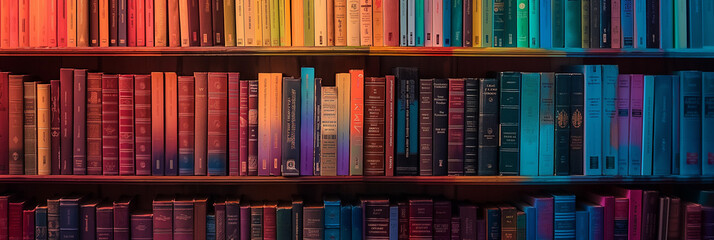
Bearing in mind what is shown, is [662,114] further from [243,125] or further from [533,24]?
[243,125]

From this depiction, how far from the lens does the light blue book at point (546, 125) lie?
206 centimetres

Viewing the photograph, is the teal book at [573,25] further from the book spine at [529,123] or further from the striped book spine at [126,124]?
the striped book spine at [126,124]

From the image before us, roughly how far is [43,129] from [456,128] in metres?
1.41

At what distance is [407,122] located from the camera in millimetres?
2055

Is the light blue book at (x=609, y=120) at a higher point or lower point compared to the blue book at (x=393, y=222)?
higher

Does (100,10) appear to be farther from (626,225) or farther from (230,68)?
(626,225)

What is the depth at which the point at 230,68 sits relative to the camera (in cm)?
233

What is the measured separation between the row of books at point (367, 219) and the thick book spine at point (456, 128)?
142mm

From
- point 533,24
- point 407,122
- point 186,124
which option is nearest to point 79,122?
point 186,124

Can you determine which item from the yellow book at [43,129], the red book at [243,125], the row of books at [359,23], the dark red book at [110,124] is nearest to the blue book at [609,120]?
the row of books at [359,23]

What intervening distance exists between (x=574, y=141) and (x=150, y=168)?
1.47m

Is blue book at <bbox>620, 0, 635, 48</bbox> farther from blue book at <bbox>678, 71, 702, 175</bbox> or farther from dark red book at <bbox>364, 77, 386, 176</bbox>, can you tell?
dark red book at <bbox>364, 77, 386, 176</bbox>

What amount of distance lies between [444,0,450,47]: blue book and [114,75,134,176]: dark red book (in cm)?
107

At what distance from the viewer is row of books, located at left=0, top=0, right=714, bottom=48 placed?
1989 mm
